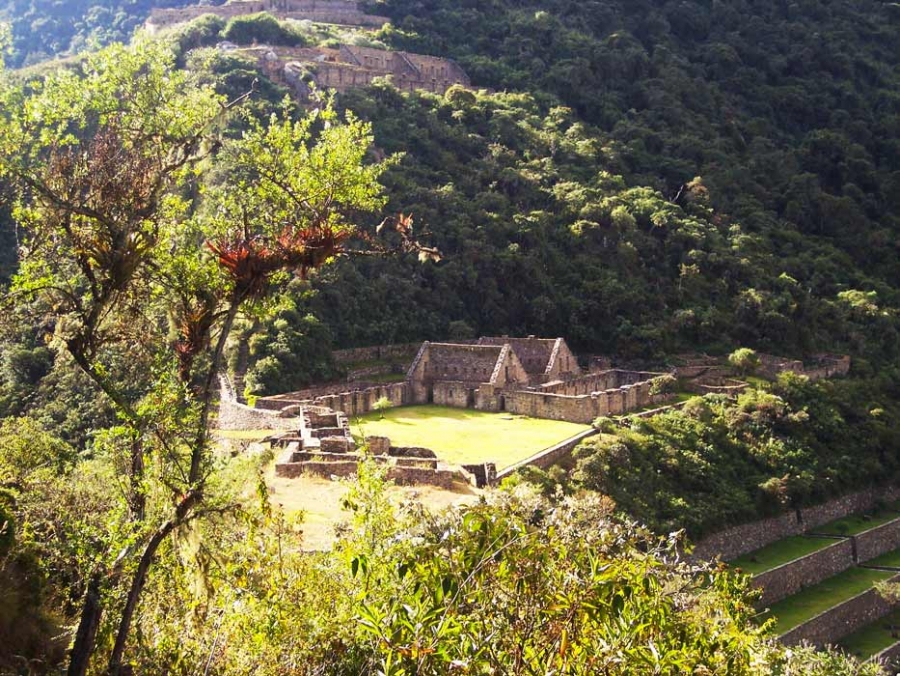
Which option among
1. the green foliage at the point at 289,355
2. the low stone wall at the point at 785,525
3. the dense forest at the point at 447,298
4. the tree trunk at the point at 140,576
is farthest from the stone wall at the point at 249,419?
the tree trunk at the point at 140,576

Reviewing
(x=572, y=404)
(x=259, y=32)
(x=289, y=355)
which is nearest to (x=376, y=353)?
(x=289, y=355)

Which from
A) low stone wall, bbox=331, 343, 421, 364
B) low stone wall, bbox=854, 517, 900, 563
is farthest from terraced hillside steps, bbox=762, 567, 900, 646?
low stone wall, bbox=331, 343, 421, 364

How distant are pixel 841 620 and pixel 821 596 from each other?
42.9 inches

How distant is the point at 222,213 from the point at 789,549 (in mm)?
26398

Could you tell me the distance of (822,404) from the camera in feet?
126

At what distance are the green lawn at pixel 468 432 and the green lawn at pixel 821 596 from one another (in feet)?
26.0

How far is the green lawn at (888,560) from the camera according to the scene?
3169cm

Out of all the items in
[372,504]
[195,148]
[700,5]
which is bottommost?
[372,504]

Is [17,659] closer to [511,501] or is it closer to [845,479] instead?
[511,501]

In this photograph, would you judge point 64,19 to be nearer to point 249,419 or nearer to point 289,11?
point 289,11

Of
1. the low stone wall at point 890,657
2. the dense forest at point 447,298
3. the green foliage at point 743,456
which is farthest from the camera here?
the green foliage at point 743,456

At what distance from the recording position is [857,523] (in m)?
34.0

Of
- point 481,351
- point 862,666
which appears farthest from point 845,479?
point 862,666

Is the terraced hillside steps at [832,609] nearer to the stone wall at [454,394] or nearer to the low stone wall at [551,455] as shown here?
the low stone wall at [551,455]
